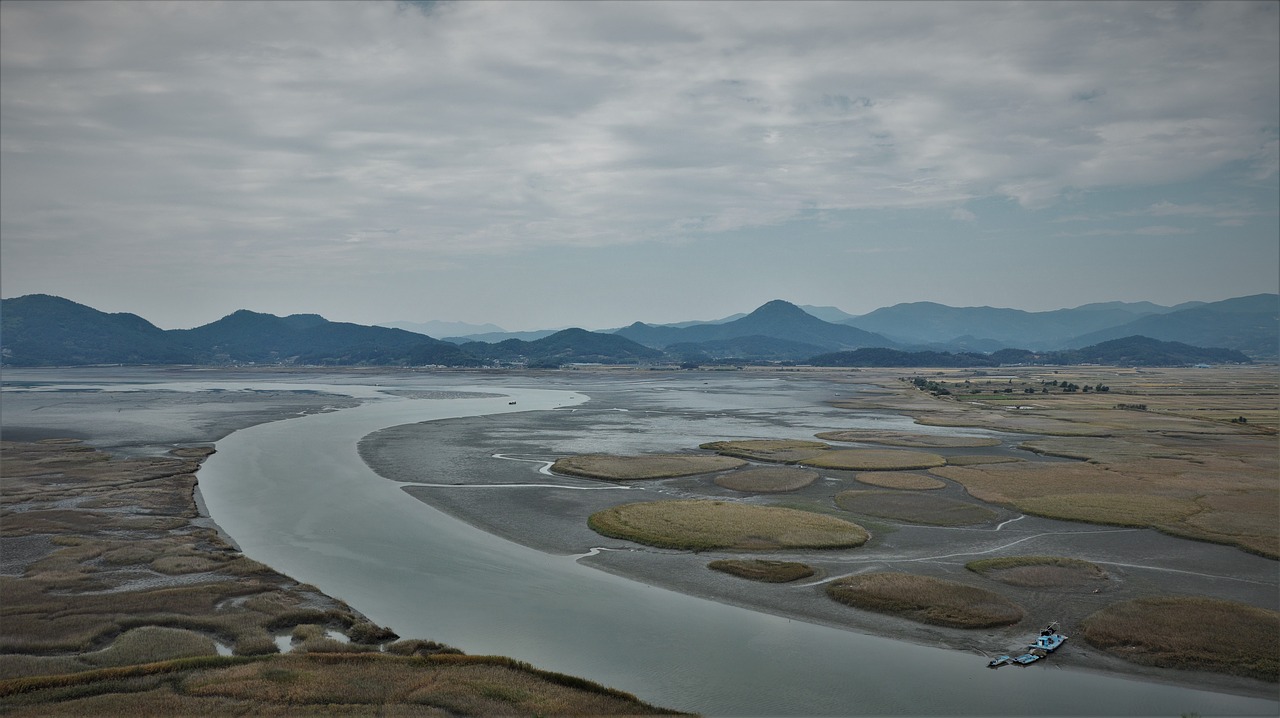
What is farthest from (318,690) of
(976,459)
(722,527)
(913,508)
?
(976,459)

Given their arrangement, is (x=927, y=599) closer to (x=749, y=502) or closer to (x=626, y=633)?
(x=626, y=633)

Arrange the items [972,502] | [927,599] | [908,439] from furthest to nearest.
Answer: [908,439] < [972,502] < [927,599]

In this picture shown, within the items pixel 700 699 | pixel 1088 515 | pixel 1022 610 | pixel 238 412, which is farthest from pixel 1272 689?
pixel 238 412

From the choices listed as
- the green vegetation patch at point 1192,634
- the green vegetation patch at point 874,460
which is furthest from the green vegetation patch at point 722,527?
the green vegetation patch at point 874,460

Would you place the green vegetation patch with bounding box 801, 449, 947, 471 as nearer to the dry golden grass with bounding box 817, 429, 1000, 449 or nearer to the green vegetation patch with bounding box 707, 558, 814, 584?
the dry golden grass with bounding box 817, 429, 1000, 449

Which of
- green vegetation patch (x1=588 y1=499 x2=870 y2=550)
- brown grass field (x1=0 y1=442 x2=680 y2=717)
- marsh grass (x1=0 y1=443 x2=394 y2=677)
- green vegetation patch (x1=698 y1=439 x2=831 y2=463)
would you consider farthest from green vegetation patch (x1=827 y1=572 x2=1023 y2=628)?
green vegetation patch (x1=698 y1=439 x2=831 y2=463)
